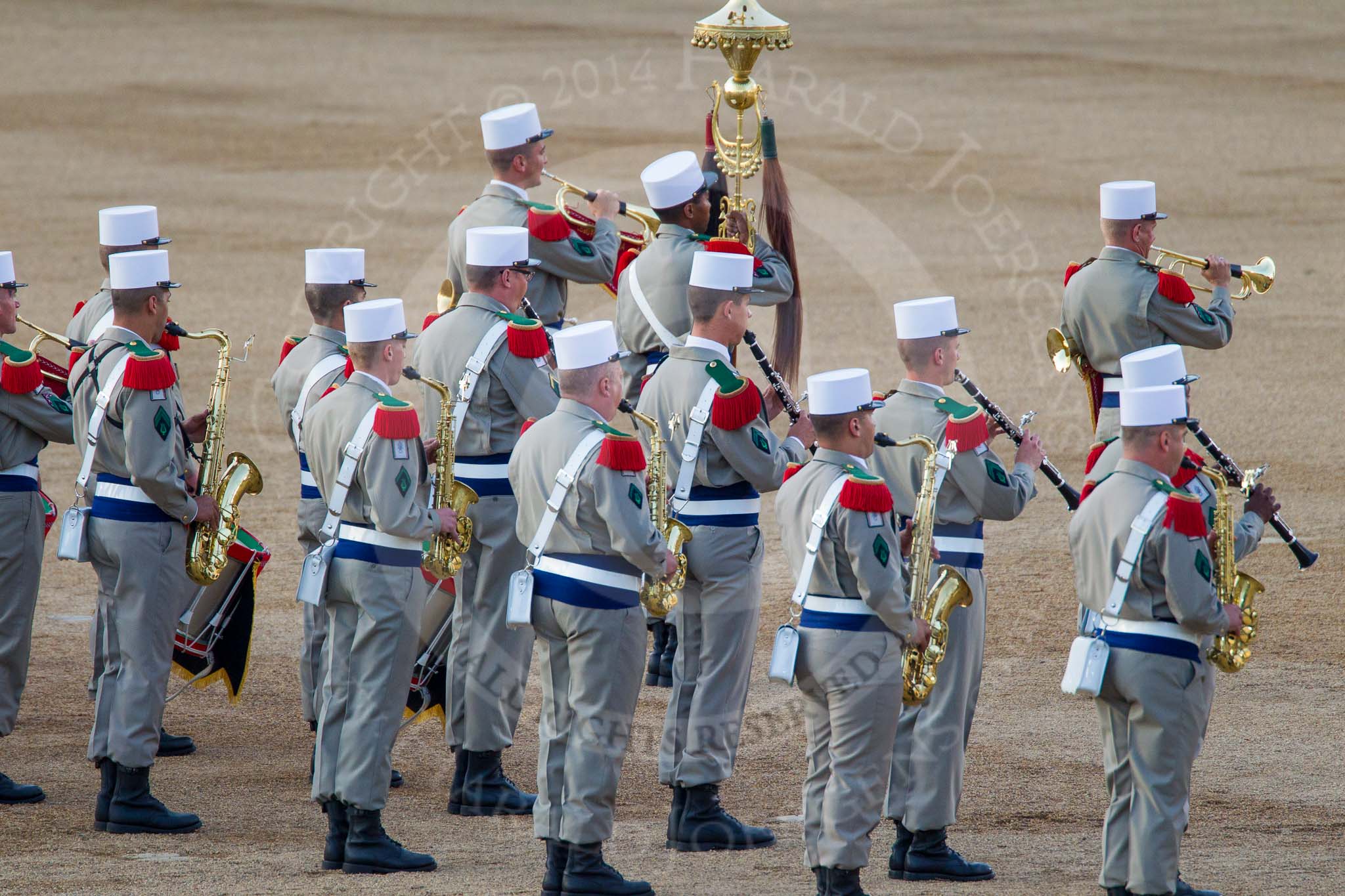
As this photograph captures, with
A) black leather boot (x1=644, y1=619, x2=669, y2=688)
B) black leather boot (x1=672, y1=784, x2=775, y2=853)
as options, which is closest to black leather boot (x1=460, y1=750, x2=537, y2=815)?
black leather boot (x1=672, y1=784, x2=775, y2=853)

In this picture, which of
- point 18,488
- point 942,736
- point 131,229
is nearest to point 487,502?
point 18,488

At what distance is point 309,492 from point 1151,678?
3501mm

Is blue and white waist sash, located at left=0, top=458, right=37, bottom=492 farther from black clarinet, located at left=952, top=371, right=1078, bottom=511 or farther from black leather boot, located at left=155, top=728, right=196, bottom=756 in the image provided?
black clarinet, located at left=952, top=371, right=1078, bottom=511

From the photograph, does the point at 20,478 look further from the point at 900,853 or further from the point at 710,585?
the point at 900,853

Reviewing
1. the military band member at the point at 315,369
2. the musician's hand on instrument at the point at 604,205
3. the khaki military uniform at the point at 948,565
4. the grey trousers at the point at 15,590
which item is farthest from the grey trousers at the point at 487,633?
the musician's hand on instrument at the point at 604,205

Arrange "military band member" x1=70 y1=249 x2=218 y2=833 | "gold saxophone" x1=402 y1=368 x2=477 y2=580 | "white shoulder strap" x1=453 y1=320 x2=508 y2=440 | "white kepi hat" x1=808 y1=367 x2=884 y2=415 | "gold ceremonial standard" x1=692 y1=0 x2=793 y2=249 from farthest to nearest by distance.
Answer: "gold ceremonial standard" x1=692 y1=0 x2=793 y2=249, "white shoulder strap" x1=453 y1=320 x2=508 y2=440, "gold saxophone" x1=402 y1=368 x2=477 y2=580, "military band member" x1=70 y1=249 x2=218 y2=833, "white kepi hat" x1=808 y1=367 x2=884 y2=415

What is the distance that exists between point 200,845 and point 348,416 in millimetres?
1599

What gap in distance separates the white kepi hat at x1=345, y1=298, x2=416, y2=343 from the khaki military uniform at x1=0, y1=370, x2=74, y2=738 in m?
1.43

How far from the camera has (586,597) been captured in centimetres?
626

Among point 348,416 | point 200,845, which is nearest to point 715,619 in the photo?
point 348,416

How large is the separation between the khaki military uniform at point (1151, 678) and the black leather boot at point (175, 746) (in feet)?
12.8

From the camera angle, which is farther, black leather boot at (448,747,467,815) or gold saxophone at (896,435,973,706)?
black leather boot at (448,747,467,815)

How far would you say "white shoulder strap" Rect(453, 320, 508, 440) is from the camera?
24.6 feet

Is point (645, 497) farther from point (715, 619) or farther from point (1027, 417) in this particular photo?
point (1027, 417)
